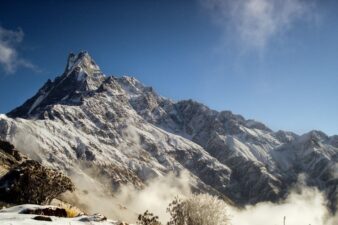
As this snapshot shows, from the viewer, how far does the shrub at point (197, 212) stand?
239 ft

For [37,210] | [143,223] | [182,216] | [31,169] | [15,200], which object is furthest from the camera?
[182,216]

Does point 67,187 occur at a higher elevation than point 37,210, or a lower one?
higher

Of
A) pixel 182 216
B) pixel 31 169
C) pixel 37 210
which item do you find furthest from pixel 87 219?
pixel 182 216

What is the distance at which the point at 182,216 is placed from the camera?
73.5 metres

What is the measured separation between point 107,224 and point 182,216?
147ft

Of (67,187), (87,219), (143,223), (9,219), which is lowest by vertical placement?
(9,219)

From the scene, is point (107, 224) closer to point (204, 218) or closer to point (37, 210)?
point (37, 210)

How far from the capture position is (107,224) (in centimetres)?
3022

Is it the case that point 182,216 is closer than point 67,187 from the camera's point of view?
No

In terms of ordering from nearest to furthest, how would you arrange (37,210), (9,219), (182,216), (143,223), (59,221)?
(9,219), (59,221), (37,210), (143,223), (182,216)

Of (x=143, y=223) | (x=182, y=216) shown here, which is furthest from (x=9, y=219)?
(x=182, y=216)

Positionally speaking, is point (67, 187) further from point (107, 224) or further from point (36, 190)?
point (107, 224)

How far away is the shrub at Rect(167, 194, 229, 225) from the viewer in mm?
72938

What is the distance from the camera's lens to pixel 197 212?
7356 cm
